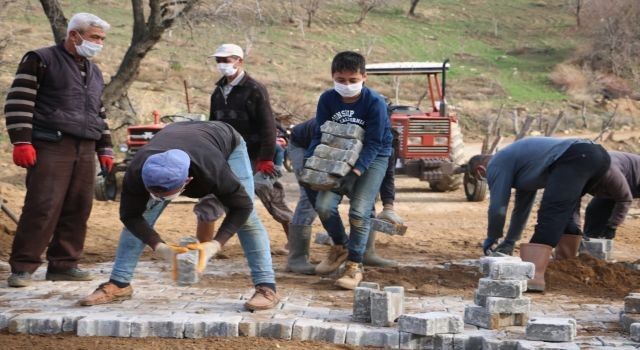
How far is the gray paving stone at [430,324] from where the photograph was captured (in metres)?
5.88

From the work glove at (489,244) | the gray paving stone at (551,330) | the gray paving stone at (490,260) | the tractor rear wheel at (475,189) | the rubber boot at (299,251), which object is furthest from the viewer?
the tractor rear wheel at (475,189)

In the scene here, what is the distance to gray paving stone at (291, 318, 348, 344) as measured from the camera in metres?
6.14

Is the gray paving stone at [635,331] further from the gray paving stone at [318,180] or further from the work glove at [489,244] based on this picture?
the gray paving stone at [318,180]

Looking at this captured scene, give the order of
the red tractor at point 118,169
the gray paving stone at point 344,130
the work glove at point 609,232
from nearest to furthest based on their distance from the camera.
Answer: the gray paving stone at point 344,130
the work glove at point 609,232
the red tractor at point 118,169

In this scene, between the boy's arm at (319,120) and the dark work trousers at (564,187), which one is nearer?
the dark work trousers at (564,187)

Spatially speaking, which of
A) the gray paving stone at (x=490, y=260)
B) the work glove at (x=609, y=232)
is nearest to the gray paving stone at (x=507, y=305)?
the gray paving stone at (x=490, y=260)

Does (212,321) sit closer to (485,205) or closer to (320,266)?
(320,266)

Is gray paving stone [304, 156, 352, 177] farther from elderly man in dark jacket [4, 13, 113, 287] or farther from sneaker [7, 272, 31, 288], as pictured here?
sneaker [7, 272, 31, 288]

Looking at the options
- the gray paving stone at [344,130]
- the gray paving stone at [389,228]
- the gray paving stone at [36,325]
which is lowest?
the gray paving stone at [36,325]

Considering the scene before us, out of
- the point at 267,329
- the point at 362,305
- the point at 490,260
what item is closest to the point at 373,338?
the point at 362,305

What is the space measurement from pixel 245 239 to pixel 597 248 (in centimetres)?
395

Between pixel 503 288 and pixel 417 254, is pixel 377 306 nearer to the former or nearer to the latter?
pixel 503 288

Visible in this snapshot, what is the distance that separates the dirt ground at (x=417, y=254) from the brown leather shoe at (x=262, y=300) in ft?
1.99

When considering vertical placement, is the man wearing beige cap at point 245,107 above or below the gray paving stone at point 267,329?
above
